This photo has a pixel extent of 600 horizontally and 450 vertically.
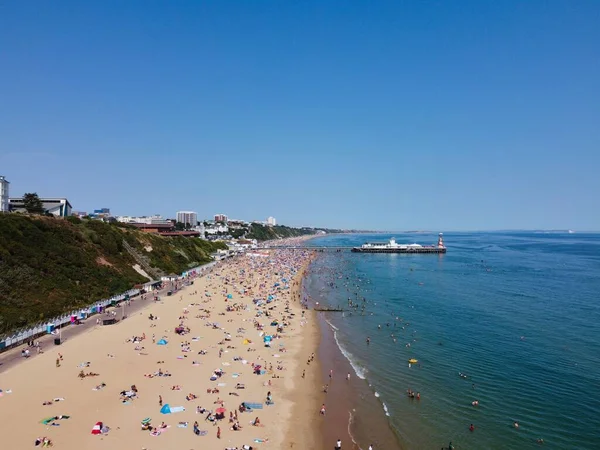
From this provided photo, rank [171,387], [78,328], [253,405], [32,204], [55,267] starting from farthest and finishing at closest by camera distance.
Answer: [32,204], [55,267], [78,328], [171,387], [253,405]

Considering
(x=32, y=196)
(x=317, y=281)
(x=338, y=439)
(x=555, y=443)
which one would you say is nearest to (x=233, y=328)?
(x=338, y=439)

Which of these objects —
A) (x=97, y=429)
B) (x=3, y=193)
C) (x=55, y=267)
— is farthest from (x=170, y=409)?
(x=3, y=193)

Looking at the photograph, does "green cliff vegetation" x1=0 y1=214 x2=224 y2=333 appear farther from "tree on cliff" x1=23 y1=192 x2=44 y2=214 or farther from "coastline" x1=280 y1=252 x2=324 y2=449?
"coastline" x1=280 y1=252 x2=324 y2=449

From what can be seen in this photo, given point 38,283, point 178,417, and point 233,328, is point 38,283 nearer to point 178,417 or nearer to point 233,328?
point 233,328

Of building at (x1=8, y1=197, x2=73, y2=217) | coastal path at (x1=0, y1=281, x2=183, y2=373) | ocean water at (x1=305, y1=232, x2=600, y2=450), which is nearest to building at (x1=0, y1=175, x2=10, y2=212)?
building at (x1=8, y1=197, x2=73, y2=217)

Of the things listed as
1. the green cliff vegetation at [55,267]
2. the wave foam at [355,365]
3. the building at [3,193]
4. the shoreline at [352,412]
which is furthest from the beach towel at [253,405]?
the building at [3,193]

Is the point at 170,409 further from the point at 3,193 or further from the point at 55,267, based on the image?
the point at 3,193
